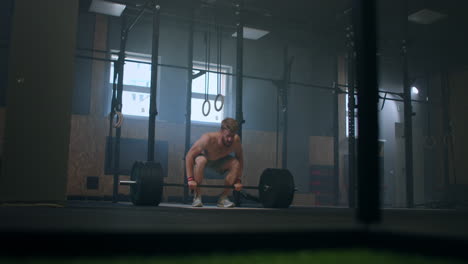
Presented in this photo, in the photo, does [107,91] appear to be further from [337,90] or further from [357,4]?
[357,4]

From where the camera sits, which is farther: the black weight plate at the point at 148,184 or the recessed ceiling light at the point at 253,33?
the recessed ceiling light at the point at 253,33

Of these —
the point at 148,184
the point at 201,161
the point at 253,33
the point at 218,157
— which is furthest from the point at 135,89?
the point at 148,184

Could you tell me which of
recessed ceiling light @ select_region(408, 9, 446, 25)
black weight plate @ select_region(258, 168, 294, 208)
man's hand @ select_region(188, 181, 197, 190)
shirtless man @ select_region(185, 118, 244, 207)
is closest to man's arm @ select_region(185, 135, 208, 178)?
shirtless man @ select_region(185, 118, 244, 207)

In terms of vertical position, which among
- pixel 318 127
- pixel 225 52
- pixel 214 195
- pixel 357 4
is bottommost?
pixel 214 195

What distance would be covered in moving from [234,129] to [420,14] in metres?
4.10

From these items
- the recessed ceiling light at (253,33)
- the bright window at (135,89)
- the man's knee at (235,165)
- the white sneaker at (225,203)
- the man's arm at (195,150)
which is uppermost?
the recessed ceiling light at (253,33)

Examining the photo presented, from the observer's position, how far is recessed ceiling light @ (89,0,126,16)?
6.59 metres

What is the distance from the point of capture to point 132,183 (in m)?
4.54

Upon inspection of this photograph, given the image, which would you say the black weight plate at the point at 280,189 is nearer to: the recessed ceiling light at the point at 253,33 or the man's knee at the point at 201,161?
the man's knee at the point at 201,161

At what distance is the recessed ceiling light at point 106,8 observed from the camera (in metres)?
6.59

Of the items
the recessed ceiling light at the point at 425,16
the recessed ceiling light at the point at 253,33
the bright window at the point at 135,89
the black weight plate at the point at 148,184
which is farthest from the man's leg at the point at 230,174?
the recessed ceiling light at the point at 425,16

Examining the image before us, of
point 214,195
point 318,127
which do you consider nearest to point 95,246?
point 214,195

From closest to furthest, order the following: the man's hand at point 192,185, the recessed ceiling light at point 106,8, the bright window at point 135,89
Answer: the man's hand at point 192,185 < the recessed ceiling light at point 106,8 < the bright window at point 135,89

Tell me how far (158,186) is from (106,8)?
3.54 metres
